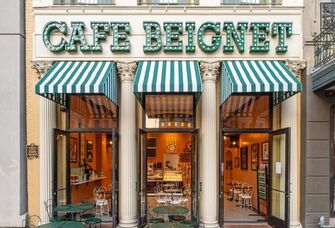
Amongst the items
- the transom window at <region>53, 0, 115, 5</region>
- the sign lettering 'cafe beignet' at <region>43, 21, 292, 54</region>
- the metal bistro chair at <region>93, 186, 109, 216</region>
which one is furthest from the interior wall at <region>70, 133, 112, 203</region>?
the transom window at <region>53, 0, 115, 5</region>

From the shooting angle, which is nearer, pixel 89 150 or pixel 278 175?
pixel 278 175

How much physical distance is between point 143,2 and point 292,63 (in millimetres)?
4668

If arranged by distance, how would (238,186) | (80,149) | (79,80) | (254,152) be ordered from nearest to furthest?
(79,80) < (80,149) < (254,152) < (238,186)

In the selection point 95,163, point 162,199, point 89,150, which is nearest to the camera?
point 162,199

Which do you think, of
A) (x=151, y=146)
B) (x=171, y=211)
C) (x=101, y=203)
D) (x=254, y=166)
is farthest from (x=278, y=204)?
(x=151, y=146)

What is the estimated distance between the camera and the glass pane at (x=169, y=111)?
9.77m

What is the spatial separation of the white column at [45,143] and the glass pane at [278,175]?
6.42 metres

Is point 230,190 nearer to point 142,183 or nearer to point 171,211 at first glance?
point 142,183

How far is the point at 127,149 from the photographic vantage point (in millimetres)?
9297

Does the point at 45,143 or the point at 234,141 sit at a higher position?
the point at 45,143

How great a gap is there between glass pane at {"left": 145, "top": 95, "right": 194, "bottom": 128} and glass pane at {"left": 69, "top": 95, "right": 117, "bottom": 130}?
1060 millimetres

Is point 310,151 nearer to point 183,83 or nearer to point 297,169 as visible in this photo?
point 297,169

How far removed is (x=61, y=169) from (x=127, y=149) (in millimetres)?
2165
